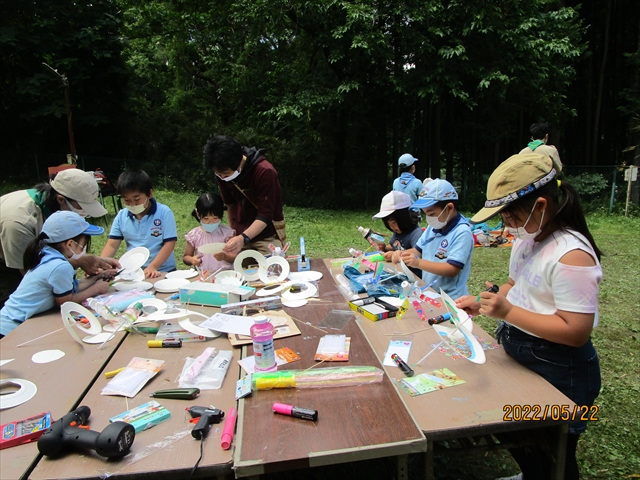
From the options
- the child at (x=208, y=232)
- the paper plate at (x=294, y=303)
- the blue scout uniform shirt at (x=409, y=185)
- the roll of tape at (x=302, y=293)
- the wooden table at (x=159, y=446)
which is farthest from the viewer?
the blue scout uniform shirt at (x=409, y=185)

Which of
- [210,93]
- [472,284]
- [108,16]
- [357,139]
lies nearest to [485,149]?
[357,139]

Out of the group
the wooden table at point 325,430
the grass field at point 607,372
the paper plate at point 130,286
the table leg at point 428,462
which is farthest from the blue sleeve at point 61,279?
the table leg at point 428,462

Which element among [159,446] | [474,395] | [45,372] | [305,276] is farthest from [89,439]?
[305,276]

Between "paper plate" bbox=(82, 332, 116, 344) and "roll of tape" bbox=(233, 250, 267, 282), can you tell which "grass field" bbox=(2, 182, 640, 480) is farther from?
"roll of tape" bbox=(233, 250, 267, 282)

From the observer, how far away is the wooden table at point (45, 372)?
1299mm

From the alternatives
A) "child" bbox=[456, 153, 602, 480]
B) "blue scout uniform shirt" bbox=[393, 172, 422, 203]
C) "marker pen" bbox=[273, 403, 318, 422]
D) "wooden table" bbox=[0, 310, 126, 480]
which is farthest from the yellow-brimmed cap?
"blue scout uniform shirt" bbox=[393, 172, 422, 203]

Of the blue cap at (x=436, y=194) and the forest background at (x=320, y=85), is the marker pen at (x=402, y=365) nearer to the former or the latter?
the blue cap at (x=436, y=194)

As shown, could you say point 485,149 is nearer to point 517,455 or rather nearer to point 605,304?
point 605,304

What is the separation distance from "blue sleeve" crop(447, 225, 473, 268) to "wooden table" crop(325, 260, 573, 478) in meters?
0.81

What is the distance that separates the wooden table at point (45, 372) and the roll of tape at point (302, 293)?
1004 mm

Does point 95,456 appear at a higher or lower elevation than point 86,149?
lower

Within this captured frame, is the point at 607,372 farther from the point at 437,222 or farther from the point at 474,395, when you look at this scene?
the point at 474,395

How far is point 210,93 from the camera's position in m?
18.8

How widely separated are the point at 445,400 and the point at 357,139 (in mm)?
15430
